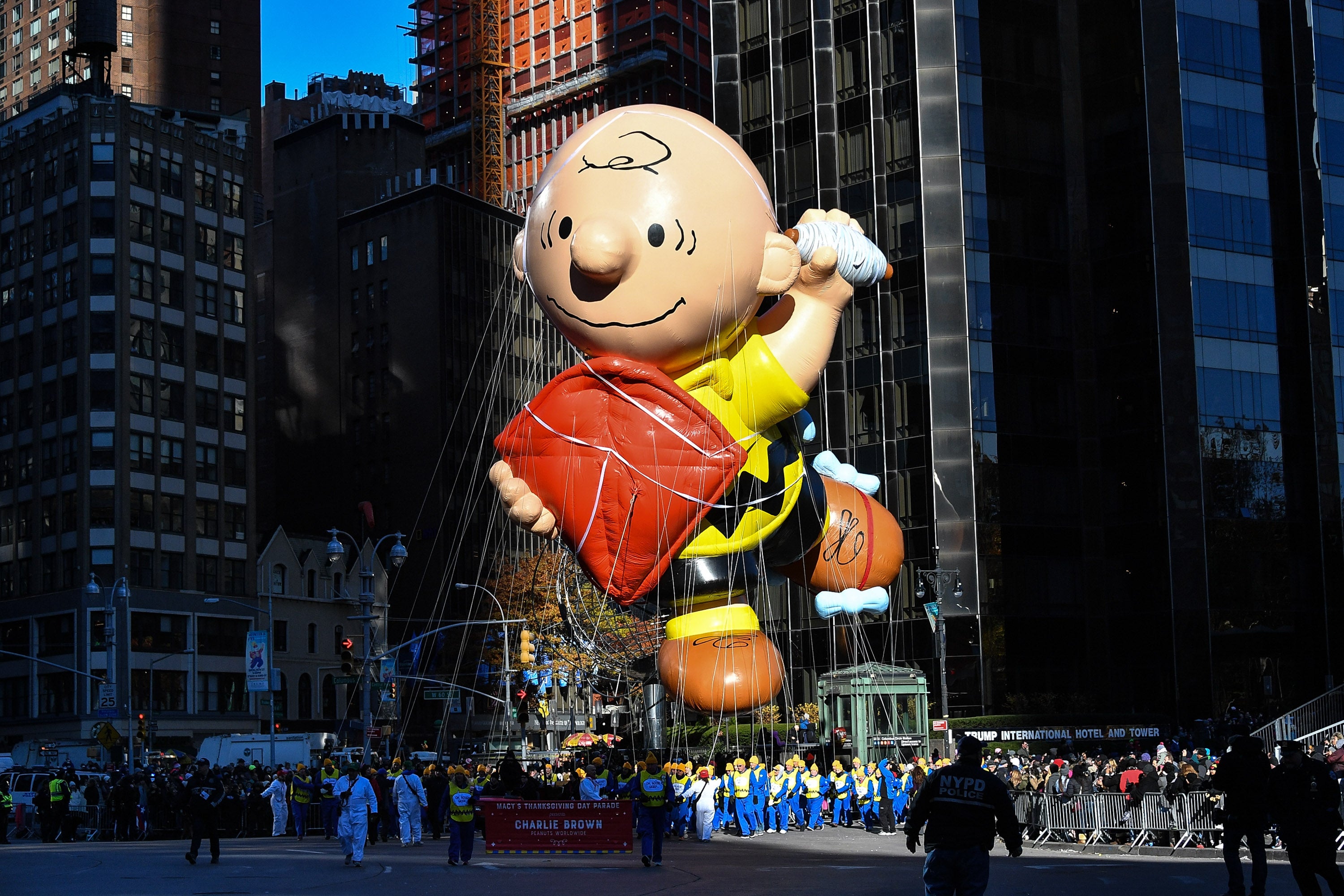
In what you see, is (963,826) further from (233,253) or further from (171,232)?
(233,253)

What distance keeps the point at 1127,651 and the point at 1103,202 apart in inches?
616

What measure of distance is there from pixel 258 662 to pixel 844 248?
32702 millimetres

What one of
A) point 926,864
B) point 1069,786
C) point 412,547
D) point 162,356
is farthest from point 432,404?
point 926,864

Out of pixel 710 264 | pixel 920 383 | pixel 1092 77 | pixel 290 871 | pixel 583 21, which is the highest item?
pixel 583 21

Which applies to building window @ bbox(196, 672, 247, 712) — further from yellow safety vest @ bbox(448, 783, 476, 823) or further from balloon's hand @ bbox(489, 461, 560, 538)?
balloon's hand @ bbox(489, 461, 560, 538)

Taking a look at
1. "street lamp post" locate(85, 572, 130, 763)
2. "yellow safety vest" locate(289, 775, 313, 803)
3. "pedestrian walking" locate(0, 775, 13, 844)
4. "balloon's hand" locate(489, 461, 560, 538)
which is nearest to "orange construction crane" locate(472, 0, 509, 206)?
"street lamp post" locate(85, 572, 130, 763)

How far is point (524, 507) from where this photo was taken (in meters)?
16.5

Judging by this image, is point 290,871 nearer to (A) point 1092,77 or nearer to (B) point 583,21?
(A) point 1092,77

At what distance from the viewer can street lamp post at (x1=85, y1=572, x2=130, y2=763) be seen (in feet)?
154

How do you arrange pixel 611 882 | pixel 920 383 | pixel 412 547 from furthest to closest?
pixel 412 547 → pixel 920 383 → pixel 611 882

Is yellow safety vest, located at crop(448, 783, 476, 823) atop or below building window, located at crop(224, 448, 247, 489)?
below

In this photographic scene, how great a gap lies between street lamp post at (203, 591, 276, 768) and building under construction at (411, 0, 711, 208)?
45.7 metres

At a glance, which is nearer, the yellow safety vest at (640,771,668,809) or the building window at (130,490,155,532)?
the yellow safety vest at (640,771,668,809)

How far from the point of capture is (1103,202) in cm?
5594
